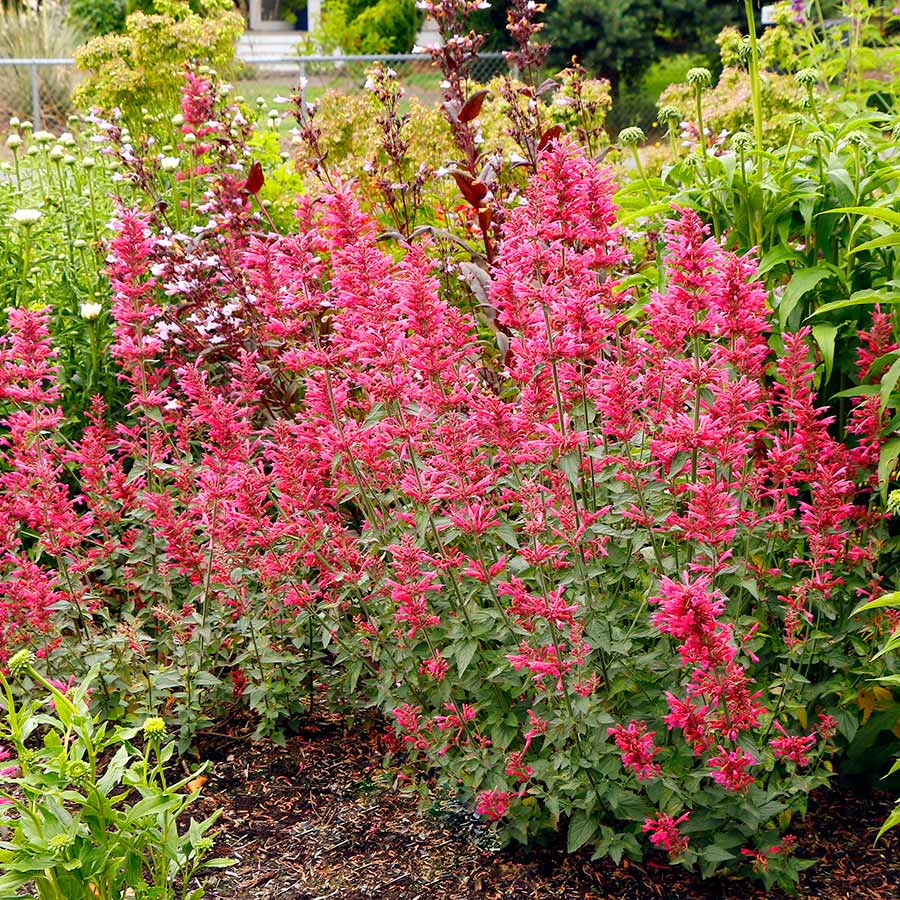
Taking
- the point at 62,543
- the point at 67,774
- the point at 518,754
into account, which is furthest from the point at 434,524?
the point at 62,543

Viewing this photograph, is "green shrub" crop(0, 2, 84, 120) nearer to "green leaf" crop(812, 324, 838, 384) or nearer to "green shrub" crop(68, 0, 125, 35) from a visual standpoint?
"green shrub" crop(68, 0, 125, 35)

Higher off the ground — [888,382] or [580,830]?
[888,382]

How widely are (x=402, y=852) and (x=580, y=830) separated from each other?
0.59 meters

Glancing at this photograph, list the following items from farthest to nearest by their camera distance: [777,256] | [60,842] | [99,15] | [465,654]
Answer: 1. [99,15]
2. [777,256]
3. [465,654]
4. [60,842]

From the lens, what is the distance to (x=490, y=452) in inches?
120

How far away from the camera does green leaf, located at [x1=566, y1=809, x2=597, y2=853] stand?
2.70 meters

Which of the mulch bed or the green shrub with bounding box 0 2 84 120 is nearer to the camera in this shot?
the mulch bed

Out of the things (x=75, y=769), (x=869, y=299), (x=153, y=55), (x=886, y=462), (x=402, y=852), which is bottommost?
(x=402, y=852)

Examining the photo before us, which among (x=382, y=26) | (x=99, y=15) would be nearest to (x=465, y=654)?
(x=382, y=26)

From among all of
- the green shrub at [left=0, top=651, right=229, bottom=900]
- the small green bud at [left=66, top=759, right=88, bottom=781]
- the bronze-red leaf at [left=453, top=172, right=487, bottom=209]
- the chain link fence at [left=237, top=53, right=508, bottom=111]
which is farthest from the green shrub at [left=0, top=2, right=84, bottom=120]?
the small green bud at [left=66, top=759, right=88, bottom=781]

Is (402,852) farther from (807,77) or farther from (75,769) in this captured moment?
(807,77)

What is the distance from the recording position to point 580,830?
2.72m

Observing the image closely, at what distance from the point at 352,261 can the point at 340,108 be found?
4691 mm

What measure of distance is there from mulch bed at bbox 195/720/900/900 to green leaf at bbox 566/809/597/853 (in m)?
0.19
